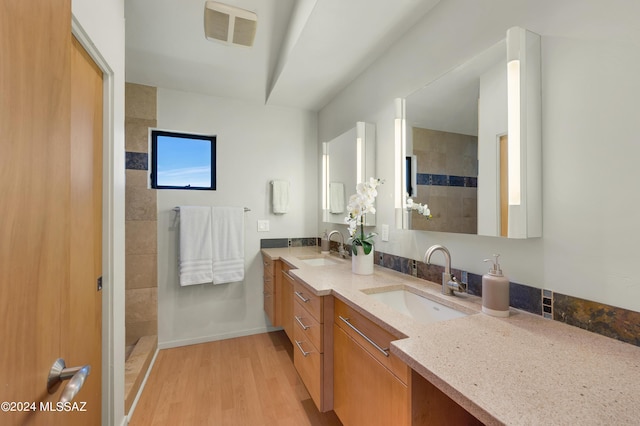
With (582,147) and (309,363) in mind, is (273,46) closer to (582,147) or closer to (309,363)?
(582,147)

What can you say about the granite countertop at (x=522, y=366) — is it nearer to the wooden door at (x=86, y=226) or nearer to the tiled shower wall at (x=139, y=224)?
the wooden door at (x=86, y=226)

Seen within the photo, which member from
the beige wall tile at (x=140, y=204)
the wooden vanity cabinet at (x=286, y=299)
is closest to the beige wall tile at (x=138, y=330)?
the beige wall tile at (x=140, y=204)

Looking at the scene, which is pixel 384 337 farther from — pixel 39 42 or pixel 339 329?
pixel 39 42

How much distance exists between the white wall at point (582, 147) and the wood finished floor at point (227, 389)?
5.00ft

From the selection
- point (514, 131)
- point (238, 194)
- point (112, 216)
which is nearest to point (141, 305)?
point (238, 194)

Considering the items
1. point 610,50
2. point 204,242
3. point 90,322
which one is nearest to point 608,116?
point 610,50

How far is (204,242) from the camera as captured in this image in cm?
255

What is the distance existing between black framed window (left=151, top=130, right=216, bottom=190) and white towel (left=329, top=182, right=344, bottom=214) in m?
1.25

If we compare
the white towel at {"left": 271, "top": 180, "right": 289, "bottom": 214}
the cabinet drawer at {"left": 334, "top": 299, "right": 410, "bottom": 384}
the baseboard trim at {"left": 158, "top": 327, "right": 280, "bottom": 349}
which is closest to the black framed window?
the white towel at {"left": 271, "top": 180, "right": 289, "bottom": 214}

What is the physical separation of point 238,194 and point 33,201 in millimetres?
2372

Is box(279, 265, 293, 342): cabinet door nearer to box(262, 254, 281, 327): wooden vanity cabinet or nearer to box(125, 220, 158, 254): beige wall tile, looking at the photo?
box(262, 254, 281, 327): wooden vanity cabinet

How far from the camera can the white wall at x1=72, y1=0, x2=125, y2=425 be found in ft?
4.19

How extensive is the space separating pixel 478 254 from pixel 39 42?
63.0 inches

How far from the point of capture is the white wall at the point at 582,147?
813 mm
